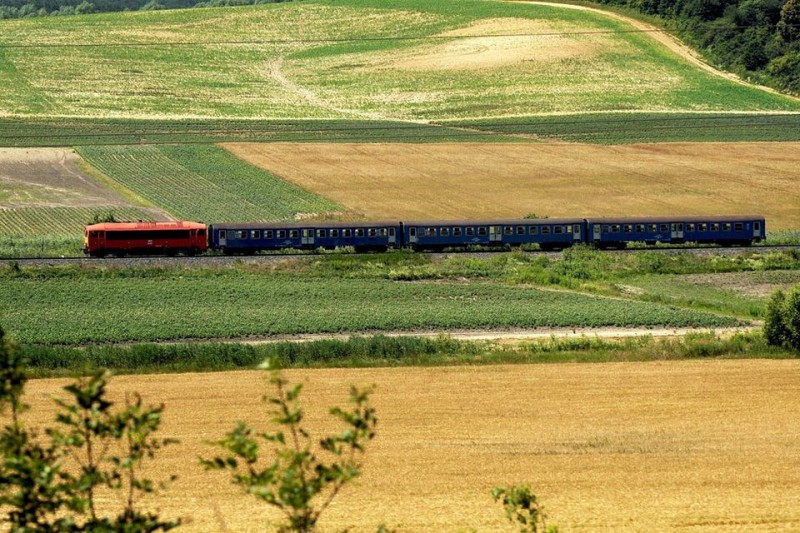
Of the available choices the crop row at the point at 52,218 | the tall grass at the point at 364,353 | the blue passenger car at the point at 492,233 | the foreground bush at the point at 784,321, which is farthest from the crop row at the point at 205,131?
the foreground bush at the point at 784,321

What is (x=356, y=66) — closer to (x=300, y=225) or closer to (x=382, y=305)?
(x=300, y=225)

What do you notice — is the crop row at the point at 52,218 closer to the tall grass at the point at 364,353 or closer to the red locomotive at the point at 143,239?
the red locomotive at the point at 143,239

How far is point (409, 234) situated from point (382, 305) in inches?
598

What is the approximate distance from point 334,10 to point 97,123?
220 feet

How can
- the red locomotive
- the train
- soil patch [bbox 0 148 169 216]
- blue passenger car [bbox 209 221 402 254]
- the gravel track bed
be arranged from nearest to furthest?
the gravel track bed, the red locomotive, the train, blue passenger car [bbox 209 221 402 254], soil patch [bbox 0 148 169 216]

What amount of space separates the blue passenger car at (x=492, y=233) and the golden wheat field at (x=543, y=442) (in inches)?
1129

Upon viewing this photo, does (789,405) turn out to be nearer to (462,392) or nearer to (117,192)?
(462,392)

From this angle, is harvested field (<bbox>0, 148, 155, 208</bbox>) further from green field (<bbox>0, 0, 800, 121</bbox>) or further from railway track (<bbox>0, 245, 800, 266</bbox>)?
green field (<bbox>0, 0, 800, 121</bbox>)

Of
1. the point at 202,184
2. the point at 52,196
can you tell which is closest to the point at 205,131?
the point at 202,184

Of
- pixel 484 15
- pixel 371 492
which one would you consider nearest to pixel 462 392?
pixel 371 492

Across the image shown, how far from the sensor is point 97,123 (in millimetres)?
123688

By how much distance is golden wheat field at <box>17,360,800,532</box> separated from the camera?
31.6 m

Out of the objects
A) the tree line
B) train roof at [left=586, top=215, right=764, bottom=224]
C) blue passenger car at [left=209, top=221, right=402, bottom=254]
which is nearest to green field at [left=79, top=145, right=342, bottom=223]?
blue passenger car at [left=209, top=221, right=402, bottom=254]

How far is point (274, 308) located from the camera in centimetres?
6069
